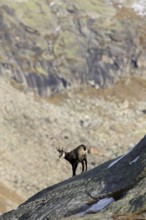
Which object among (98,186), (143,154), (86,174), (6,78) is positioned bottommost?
(6,78)

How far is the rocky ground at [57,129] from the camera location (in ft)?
147

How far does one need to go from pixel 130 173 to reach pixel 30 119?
36.4 meters

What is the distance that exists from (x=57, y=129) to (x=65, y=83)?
30.2 feet

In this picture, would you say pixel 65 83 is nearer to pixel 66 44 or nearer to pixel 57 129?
pixel 66 44

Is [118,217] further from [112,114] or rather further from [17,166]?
[112,114]

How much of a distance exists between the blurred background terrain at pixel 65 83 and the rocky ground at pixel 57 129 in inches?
3.3

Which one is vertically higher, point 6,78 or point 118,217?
point 118,217

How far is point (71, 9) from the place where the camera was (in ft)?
217

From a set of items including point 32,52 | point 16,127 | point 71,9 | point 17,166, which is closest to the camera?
point 17,166

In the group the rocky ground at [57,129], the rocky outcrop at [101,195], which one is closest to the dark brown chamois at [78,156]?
the rocky outcrop at [101,195]

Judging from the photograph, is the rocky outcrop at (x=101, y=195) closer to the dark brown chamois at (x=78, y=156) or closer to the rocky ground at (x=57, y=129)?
the dark brown chamois at (x=78, y=156)

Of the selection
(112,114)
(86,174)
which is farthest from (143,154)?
(112,114)

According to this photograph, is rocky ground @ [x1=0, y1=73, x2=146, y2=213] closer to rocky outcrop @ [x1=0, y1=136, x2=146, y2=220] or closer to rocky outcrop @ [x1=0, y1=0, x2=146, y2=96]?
rocky outcrop @ [x1=0, y1=0, x2=146, y2=96]

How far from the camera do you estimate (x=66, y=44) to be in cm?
6294
